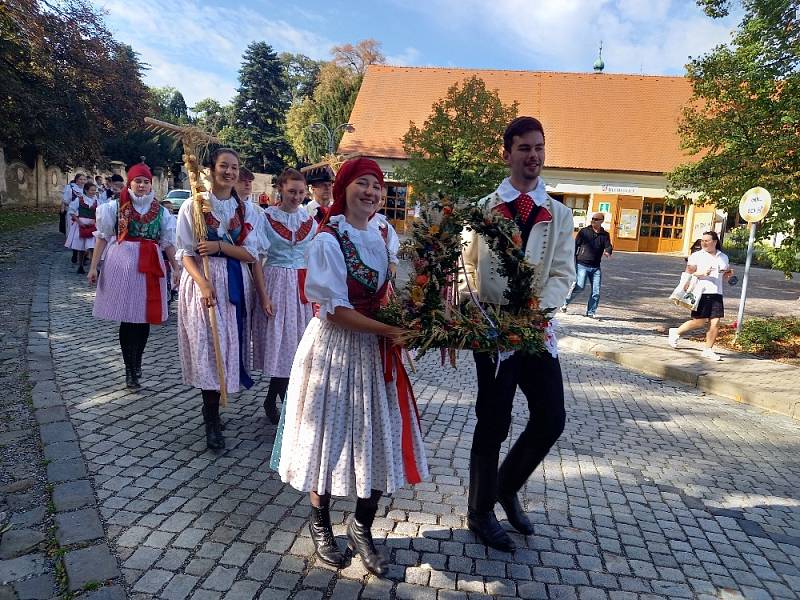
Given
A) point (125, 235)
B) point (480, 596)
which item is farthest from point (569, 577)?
point (125, 235)

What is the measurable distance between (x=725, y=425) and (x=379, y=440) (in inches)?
180

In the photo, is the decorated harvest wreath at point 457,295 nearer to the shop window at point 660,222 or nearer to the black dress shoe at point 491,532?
the black dress shoe at point 491,532

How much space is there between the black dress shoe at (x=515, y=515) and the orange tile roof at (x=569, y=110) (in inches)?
1155

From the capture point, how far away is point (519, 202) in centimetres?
316

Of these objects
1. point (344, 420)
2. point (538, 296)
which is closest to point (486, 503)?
point (344, 420)

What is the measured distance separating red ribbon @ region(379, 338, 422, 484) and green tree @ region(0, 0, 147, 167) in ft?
76.4

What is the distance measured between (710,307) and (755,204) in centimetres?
192

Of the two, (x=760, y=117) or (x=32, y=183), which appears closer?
(x=760, y=117)

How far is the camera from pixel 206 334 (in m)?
4.26

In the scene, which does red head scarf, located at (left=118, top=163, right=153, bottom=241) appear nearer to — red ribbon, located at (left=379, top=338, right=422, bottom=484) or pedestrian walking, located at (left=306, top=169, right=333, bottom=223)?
pedestrian walking, located at (left=306, top=169, right=333, bottom=223)

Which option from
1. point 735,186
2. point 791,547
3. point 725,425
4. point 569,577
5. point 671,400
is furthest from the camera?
point 735,186

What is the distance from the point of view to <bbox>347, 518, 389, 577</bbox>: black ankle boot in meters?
2.93

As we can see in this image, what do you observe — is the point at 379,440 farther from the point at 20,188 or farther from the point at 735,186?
the point at 20,188

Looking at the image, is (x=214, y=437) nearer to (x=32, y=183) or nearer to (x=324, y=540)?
(x=324, y=540)
